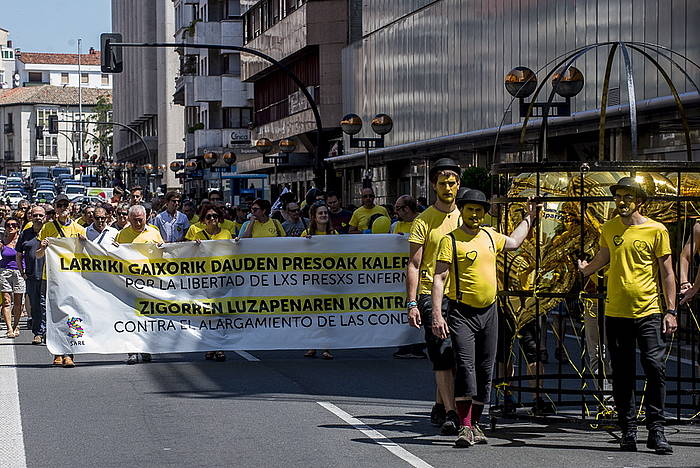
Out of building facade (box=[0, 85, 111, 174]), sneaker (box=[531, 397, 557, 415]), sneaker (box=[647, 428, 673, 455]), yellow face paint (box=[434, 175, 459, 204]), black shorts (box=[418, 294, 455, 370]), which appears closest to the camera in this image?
sneaker (box=[647, 428, 673, 455])

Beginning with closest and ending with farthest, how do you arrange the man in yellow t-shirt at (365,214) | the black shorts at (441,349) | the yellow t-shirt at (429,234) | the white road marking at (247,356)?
the black shorts at (441,349) → the yellow t-shirt at (429,234) → the white road marking at (247,356) → the man in yellow t-shirt at (365,214)

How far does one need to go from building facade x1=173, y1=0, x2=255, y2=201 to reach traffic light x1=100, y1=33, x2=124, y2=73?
30.6 metres

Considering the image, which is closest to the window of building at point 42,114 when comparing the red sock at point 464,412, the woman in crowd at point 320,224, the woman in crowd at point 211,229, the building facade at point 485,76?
the building facade at point 485,76

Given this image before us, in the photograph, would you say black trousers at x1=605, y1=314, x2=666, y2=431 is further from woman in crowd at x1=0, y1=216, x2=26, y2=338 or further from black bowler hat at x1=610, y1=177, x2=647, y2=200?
woman in crowd at x1=0, y1=216, x2=26, y2=338

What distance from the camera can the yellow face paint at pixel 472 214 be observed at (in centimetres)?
927

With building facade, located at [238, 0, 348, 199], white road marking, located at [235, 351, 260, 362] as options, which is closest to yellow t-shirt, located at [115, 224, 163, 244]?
white road marking, located at [235, 351, 260, 362]

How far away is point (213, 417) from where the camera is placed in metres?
10.6

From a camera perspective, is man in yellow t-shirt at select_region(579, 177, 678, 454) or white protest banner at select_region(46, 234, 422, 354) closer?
man in yellow t-shirt at select_region(579, 177, 678, 454)

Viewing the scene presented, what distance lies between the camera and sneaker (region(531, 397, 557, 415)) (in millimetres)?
10312

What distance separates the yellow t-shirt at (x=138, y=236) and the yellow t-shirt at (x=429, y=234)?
5.25 metres

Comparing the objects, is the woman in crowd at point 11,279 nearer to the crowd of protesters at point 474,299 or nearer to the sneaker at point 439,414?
the sneaker at point 439,414

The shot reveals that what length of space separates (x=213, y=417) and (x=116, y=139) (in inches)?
4849

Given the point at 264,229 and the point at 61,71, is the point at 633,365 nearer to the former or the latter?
the point at 264,229

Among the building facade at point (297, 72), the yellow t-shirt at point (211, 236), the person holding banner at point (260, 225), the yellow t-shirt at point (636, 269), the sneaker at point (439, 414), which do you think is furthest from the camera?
the building facade at point (297, 72)
